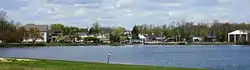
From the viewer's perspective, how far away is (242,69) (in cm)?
5047

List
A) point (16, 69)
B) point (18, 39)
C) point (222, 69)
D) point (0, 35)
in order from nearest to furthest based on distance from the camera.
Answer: point (16, 69) → point (222, 69) → point (0, 35) → point (18, 39)

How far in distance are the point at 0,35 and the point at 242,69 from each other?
135075mm

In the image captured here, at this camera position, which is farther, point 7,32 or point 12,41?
point 12,41

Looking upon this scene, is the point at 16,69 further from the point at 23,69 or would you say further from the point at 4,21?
the point at 4,21

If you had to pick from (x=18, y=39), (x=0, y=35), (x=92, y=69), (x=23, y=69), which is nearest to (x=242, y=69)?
(x=92, y=69)

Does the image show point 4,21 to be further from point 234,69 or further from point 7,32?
point 234,69

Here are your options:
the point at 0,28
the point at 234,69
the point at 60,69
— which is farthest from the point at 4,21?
the point at 60,69

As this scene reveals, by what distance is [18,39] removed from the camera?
7554 inches

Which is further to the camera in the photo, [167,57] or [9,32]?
[9,32]

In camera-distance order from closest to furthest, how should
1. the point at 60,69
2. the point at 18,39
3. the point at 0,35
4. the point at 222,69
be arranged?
the point at 60,69
the point at 222,69
the point at 0,35
the point at 18,39

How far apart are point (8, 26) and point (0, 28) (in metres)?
8.33

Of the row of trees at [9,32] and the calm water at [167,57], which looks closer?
the calm water at [167,57]

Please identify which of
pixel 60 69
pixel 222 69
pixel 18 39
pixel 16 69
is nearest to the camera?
pixel 16 69

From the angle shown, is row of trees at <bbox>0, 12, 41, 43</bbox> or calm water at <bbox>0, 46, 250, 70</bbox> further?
row of trees at <bbox>0, 12, 41, 43</bbox>
